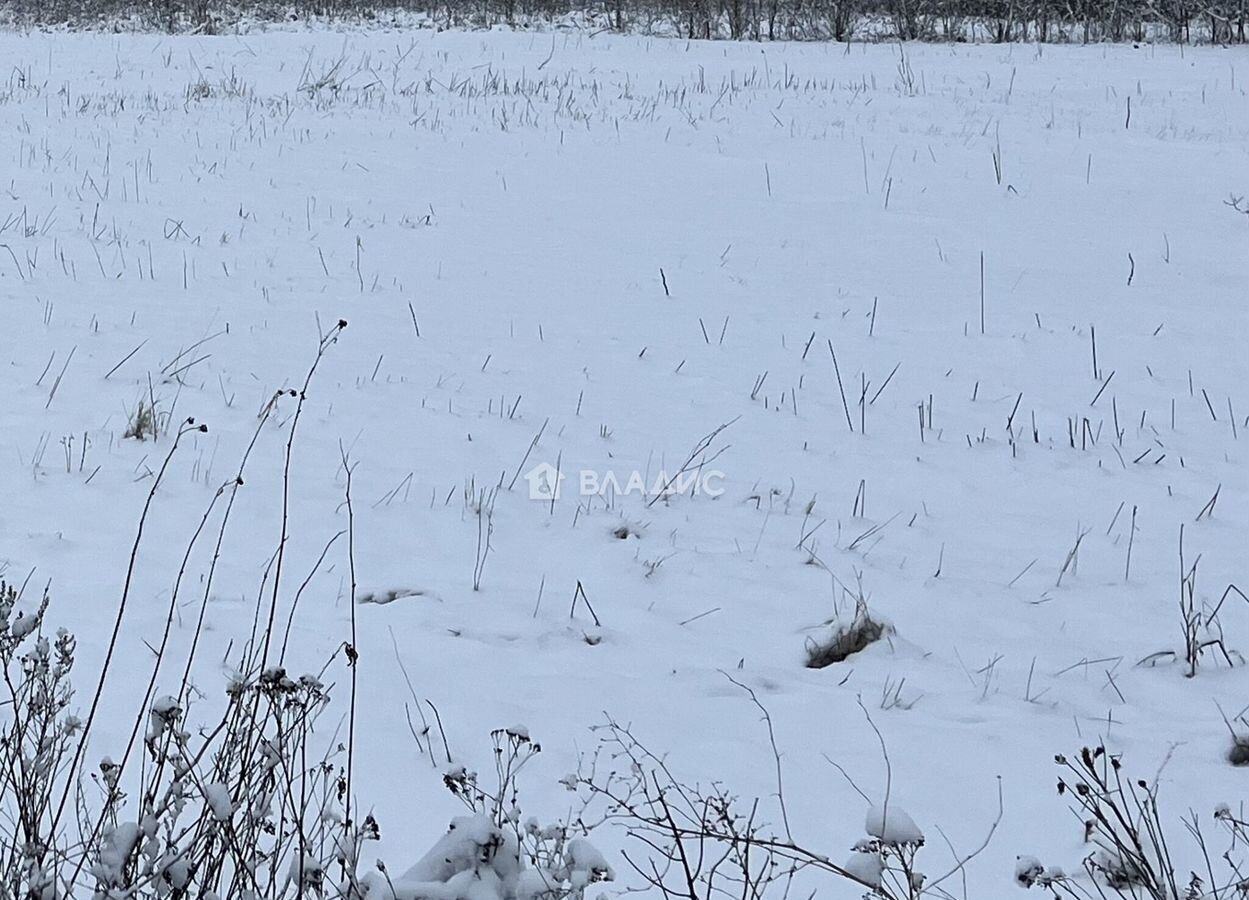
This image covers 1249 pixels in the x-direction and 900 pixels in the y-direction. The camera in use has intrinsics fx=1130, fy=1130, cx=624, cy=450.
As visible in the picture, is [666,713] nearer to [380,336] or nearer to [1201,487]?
[1201,487]

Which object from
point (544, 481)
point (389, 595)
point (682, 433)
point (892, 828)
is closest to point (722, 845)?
point (892, 828)

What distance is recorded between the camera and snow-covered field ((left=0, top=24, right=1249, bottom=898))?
9.63ft

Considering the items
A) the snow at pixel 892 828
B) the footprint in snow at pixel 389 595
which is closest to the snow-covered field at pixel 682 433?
the footprint in snow at pixel 389 595

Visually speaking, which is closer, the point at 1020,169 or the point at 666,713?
the point at 666,713

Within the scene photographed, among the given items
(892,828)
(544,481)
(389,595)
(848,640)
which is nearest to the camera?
(892,828)

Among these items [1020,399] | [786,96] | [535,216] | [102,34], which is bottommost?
[1020,399]

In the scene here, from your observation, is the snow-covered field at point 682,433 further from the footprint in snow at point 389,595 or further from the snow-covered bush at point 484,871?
the snow-covered bush at point 484,871

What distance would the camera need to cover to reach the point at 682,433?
483 cm

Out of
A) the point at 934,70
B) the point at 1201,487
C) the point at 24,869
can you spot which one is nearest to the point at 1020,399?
the point at 1201,487

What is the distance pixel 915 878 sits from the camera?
167 centimetres

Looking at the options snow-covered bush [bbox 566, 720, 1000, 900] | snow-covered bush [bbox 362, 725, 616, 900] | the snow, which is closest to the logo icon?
snow-covered bush [bbox 566, 720, 1000, 900]

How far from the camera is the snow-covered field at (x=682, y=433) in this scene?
294cm

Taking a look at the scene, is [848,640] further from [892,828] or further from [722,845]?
[892,828]

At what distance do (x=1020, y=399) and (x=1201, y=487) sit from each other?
101 cm
